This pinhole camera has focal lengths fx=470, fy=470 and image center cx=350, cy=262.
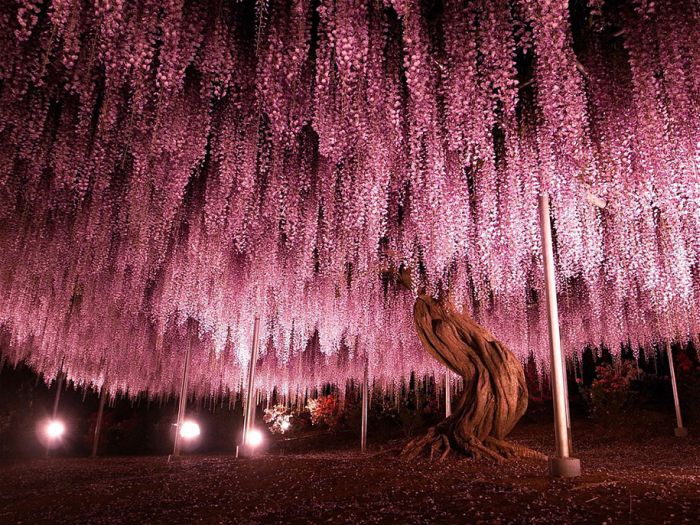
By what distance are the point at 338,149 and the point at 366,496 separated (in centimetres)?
235

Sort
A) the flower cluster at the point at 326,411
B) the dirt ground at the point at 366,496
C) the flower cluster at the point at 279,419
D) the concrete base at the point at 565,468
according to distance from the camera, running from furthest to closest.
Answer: the flower cluster at the point at 279,419
the flower cluster at the point at 326,411
the concrete base at the point at 565,468
the dirt ground at the point at 366,496

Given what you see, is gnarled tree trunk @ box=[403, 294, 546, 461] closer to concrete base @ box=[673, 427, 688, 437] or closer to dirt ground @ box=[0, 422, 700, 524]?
dirt ground @ box=[0, 422, 700, 524]

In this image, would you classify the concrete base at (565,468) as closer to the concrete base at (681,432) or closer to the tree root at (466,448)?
the tree root at (466,448)

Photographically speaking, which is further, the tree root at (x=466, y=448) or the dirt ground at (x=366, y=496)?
the tree root at (x=466, y=448)

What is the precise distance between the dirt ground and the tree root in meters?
0.32

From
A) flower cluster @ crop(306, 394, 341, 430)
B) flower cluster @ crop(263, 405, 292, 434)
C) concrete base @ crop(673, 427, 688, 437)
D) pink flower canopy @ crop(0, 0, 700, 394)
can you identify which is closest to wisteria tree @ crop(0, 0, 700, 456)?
pink flower canopy @ crop(0, 0, 700, 394)

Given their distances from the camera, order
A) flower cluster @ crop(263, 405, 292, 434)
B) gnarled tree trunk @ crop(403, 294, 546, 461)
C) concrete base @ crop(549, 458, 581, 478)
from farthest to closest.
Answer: flower cluster @ crop(263, 405, 292, 434) → gnarled tree trunk @ crop(403, 294, 546, 461) → concrete base @ crop(549, 458, 581, 478)

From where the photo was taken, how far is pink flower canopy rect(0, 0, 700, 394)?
2.76m

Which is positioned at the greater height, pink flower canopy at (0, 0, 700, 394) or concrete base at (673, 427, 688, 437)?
pink flower canopy at (0, 0, 700, 394)

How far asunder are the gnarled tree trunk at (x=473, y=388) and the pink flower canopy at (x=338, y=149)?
347mm

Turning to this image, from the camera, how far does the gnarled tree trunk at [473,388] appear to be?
5.26 metres

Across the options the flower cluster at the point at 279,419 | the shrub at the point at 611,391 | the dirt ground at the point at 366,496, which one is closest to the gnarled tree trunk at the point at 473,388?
the dirt ground at the point at 366,496

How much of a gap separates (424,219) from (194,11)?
2.61 meters

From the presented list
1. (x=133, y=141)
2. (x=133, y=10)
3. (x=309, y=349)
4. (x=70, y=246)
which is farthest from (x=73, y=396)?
(x=133, y=10)
